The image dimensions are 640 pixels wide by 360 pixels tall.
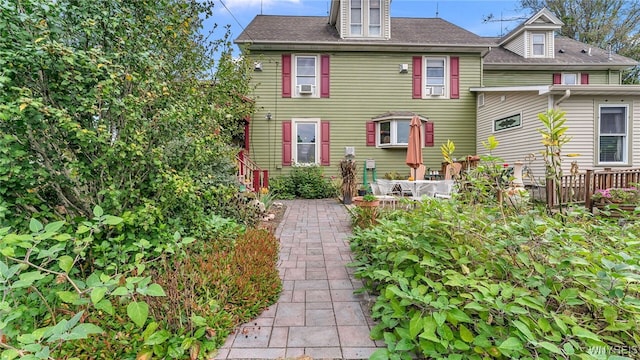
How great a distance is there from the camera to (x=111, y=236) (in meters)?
2.51

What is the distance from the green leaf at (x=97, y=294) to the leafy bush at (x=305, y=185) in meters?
7.80

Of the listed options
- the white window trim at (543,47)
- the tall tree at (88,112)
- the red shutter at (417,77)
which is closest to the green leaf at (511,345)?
the tall tree at (88,112)

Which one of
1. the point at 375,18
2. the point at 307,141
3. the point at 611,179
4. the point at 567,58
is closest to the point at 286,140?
the point at 307,141

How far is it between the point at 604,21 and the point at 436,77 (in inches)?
521

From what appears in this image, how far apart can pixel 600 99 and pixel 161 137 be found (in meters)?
10.6

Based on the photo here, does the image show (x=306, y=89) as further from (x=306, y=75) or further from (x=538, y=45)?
(x=538, y=45)

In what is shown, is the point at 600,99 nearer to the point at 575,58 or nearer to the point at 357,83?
the point at 575,58

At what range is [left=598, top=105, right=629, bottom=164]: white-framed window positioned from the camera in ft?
26.2

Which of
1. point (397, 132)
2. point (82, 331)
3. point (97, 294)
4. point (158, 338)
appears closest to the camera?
point (82, 331)

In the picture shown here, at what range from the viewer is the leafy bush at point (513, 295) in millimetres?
1459

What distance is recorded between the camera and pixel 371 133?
10461mm

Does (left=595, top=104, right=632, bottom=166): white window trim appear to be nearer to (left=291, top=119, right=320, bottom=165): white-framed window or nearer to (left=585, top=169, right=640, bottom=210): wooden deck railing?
(left=585, top=169, right=640, bottom=210): wooden deck railing

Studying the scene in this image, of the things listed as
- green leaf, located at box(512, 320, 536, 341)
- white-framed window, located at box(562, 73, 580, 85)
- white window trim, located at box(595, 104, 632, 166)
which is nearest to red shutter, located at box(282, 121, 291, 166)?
white window trim, located at box(595, 104, 632, 166)

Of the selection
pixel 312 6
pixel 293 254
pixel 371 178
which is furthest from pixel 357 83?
pixel 293 254
